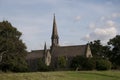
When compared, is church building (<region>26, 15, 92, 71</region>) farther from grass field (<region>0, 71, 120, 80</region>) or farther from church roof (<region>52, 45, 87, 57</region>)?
grass field (<region>0, 71, 120, 80</region>)

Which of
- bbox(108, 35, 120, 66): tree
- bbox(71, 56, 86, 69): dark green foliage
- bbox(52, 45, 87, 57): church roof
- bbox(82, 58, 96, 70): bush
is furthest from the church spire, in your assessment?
bbox(82, 58, 96, 70): bush

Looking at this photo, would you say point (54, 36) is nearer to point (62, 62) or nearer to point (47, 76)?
point (62, 62)

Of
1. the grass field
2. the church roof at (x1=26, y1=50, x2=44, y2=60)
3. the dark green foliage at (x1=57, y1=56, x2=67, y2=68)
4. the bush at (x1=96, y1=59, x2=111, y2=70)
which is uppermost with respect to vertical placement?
the church roof at (x1=26, y1=50, x2=44, y2=60)

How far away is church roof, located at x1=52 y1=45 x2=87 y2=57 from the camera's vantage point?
115675 mm

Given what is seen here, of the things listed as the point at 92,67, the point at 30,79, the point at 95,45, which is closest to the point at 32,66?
the point at 95,45

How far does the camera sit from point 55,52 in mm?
125688

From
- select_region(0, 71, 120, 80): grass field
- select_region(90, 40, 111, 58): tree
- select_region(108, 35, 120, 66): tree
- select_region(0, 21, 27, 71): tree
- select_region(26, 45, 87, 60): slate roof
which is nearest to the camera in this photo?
select_region(0, 71, 120, 80): grass field

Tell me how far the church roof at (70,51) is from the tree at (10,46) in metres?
51.4

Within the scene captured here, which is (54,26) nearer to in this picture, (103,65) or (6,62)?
(103,65)

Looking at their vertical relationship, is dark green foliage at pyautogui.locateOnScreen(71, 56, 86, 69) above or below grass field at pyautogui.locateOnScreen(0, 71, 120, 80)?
above

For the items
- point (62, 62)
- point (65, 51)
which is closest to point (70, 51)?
point (65, 51)

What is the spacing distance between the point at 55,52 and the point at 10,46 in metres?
65.0

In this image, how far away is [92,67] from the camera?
285 ft

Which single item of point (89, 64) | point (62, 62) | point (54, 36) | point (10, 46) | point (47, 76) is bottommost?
point (47, 76)
